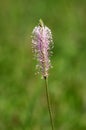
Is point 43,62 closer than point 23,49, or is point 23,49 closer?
point 43,62

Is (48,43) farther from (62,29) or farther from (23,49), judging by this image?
(62,29)

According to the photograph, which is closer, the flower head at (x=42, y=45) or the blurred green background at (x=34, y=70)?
the flower head at (x=42, y=45)

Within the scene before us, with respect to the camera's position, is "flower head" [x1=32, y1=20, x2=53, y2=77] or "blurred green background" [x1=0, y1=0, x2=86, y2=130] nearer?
"flower head" [x1=32, y1=20, x2=53, y2=77]

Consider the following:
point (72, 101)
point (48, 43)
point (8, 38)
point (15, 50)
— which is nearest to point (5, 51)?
point (15, 50)
